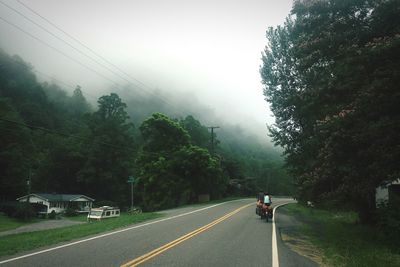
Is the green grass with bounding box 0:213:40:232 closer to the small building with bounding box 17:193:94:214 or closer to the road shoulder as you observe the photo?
the small building with bounding box 17:193:94:214

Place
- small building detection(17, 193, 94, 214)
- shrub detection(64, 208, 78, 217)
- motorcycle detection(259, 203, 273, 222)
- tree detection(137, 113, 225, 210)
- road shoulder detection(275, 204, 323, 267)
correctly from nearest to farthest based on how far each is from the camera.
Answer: road shoulder detection(275, 204, 323, 267)
motorcycle detection(259, 203, 273, 222)
tree detection(137, 113, 225, 210)
small building detection(17, 193, 94, 214)
shrub detection(64, 208, 78, 217)

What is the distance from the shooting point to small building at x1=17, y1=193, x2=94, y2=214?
6562 cm

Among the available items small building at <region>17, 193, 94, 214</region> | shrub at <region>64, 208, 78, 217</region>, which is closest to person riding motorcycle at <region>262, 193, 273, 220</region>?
small building at <region>17, 193, 94, 214</region>

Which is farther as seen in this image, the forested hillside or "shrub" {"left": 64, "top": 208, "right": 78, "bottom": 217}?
"shrub" {"left": 64, "top": 208, "right": 78, "bottom": 217}

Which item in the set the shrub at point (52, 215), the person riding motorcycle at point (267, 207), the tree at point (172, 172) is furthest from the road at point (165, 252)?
the shrub at point (52, 215)

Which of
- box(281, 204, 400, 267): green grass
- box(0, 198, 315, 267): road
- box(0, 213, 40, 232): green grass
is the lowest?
box(0, 213, 40, 232): green grass

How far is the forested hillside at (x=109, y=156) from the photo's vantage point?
4862 cm

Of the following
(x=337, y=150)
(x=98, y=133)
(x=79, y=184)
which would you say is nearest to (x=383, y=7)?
(x=337, y=150)

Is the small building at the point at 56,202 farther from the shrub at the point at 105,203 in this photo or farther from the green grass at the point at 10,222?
the green grass at the point at 10,222

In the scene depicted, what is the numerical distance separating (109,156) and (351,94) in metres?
65.2

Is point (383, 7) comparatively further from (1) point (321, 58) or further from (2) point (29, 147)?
(2) point (29, 147)

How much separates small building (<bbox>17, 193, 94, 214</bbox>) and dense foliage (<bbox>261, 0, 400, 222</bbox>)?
56.2 meters

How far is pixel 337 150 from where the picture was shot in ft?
47.3

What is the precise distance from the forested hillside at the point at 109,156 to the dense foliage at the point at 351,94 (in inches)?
583
